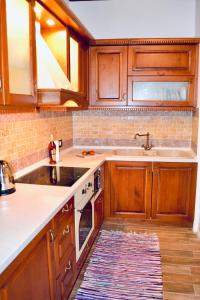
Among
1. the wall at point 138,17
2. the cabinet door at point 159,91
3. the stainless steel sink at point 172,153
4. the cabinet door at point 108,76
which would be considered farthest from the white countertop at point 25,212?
the wall at point 138,17

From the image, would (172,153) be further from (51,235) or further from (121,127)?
(51,235)

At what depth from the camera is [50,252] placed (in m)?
1.52

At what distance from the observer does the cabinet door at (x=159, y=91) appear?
3.16 metres

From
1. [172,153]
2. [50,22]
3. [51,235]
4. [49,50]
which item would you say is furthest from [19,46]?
[172,153]

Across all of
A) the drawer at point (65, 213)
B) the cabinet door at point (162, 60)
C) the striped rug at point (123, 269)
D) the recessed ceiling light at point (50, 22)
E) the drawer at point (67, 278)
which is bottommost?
the striped rug at point (123, 269)

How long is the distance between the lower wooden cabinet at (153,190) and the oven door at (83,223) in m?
0.75

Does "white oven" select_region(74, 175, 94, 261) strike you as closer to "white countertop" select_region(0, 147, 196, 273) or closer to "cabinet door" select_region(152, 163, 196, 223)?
"white countertop" select_region(0, 147, 196, 273)

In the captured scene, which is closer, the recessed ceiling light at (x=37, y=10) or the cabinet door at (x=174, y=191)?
the recessed ceiling light at (x=37, y=10)

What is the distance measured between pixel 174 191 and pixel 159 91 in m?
1.23

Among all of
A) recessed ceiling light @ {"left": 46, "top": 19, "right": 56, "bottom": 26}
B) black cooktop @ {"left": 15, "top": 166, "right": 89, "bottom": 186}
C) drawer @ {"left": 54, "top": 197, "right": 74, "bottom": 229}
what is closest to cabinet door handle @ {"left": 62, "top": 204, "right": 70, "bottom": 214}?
drawer @ {"left": 54, "top": 197, "right": 74, "bottom": 229}

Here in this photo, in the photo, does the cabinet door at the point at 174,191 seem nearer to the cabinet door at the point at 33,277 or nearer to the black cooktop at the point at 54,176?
the black cooktop at the point at 54,176

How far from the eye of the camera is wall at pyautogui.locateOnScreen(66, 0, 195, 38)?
3.25m

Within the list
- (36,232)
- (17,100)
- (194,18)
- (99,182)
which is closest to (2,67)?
(17,100)

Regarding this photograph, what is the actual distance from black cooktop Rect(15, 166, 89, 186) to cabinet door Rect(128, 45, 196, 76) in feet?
4.95
